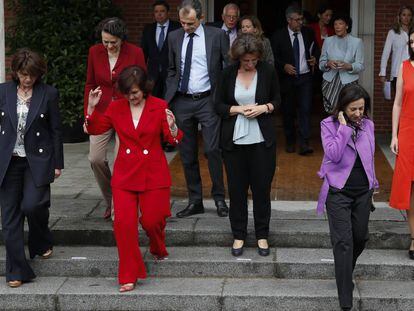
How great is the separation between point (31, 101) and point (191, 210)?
1.88 metres

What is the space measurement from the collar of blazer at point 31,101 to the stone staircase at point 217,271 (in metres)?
1.20

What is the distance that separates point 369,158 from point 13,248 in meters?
2.77

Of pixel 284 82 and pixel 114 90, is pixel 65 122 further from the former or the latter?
pixel 114 90

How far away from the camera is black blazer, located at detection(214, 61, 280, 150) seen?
7.77 meters

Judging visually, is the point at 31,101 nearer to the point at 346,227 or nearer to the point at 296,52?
the point at 346,227

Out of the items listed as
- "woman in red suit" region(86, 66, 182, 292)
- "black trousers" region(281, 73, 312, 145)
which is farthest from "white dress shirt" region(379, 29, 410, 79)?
"woman in red suit" region(86, 66, 182, 292)

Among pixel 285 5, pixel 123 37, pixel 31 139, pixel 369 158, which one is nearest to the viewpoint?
pixel 369 158

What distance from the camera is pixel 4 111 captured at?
7477 millimetres

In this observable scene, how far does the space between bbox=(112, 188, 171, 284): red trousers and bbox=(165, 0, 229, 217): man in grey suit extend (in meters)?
1.13

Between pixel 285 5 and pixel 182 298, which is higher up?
pixel 285 5

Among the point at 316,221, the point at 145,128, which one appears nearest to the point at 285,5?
the point at 316,221

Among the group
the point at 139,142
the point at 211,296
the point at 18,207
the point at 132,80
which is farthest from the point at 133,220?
the point at 132,80

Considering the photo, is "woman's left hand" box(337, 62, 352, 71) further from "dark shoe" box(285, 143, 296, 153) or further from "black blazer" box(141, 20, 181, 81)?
"black blazer" box(141, 20, 181, 81)

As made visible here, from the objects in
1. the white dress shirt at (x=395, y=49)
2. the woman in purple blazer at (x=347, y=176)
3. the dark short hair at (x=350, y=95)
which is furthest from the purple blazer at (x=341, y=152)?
the white dress shirt at (x=395, y=49)
